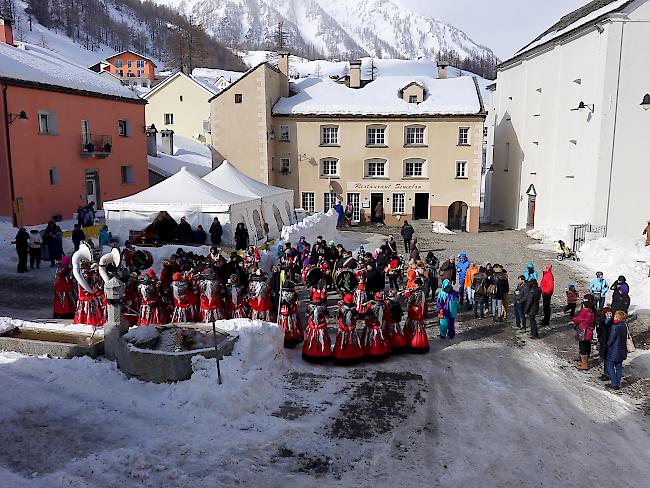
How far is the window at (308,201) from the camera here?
3759cm

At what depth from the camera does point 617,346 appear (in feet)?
34.3

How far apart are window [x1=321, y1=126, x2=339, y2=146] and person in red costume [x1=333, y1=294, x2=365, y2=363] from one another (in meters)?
26.6

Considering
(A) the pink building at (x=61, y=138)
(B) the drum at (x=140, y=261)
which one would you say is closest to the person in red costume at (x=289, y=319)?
(B) the drum at (x=140, y=261)

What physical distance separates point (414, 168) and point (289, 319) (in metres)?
26.3

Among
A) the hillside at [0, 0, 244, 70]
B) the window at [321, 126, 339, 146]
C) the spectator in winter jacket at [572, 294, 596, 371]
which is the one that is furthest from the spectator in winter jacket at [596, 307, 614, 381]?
the hillside at [0, 0, 244, 70]

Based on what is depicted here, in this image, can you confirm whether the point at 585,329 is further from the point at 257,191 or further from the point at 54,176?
the point at 54,176

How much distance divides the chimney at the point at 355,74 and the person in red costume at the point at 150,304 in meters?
28.7

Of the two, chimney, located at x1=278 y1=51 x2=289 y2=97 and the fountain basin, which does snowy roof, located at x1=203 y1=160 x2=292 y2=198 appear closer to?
the fountain basin

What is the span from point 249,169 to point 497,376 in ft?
91.6

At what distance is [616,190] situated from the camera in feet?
88.2

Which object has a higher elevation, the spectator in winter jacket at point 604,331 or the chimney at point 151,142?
the chimney at point 151,142

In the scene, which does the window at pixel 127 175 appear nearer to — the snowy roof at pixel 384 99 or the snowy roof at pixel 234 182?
the snowy roof at pixel 384 99

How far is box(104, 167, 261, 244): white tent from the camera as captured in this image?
2127 cm

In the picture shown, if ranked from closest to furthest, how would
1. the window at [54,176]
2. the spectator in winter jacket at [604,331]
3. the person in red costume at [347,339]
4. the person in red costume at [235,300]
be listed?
the spectator in winter jacket at [604,331], the person in red costume at [347,339], the person in red costume at [235,300], the window at [54,176]
